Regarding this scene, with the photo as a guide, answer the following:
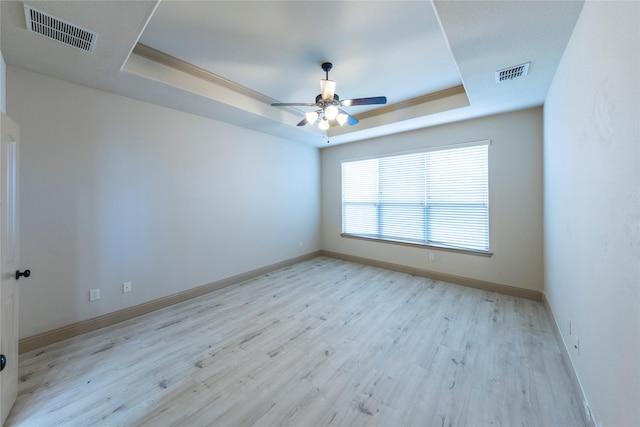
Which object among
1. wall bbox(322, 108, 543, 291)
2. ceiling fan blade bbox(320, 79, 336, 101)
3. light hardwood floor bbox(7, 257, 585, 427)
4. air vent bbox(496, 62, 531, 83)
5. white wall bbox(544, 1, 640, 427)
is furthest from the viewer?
wall bbox(322, 108, 543, 291)

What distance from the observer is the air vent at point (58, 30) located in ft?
5.16

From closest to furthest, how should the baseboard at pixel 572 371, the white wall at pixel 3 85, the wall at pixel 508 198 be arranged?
1. the baseboard at pixel 572 371
2. the white wall at pixel 3 85
3. the wall at pixel 508 198

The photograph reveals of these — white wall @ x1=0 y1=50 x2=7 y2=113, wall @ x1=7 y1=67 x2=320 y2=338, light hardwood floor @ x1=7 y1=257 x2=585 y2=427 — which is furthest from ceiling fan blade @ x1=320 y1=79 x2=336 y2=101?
white wall @ x1=0 y1=50 x2=7 y2=113

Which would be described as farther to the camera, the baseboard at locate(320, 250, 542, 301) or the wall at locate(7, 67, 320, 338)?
the baseboard at locate(320, 250, 542, 301)

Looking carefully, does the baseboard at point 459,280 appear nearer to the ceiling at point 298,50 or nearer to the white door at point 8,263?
the ceiling at point 298,50

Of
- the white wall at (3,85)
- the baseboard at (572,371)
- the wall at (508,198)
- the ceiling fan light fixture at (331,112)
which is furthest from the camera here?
the wall at (508,198)

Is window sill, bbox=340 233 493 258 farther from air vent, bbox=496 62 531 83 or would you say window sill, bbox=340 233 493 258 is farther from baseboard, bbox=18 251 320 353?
air vent, bbox=496 62 531 83

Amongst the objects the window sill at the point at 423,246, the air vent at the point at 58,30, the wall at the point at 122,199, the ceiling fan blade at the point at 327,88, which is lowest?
the window sill at the point at 423,246

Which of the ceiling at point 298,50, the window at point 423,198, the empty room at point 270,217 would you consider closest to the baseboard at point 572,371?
the empty room at point 270,217

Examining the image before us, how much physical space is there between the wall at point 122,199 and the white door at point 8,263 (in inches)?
31.6

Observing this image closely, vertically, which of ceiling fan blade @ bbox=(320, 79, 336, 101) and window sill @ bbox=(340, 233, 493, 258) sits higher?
ceiling fan blade @ bbox=(320, 79, 336, 101)

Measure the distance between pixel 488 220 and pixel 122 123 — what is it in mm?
5101

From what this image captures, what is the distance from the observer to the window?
12.0 ft

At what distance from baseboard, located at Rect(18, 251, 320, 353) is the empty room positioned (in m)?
0.02
